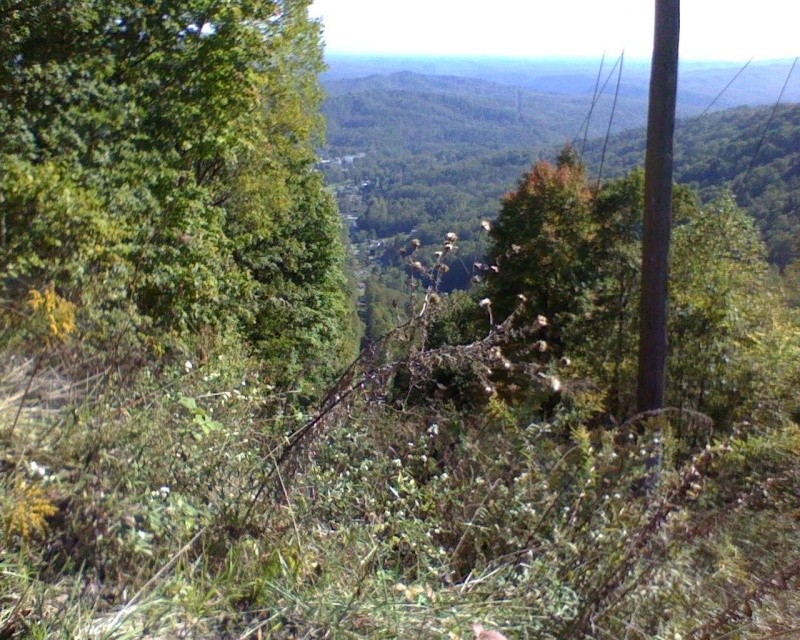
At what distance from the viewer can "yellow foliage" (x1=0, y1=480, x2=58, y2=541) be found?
2.33 meters

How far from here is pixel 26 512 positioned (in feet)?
7.73

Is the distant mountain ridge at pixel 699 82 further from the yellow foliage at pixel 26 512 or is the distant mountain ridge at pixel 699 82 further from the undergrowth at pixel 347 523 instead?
the yellow foliage at pixel 26 512

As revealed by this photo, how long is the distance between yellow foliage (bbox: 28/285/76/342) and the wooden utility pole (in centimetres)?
462

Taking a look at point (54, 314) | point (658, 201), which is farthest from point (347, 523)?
point (658, 201)

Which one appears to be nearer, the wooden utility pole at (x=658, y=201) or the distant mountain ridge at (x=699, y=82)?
the wooden utility pole at (x=658, y=201)

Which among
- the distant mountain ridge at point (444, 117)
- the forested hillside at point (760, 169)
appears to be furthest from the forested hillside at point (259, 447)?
the distant mountain ridge at point (444, 117)

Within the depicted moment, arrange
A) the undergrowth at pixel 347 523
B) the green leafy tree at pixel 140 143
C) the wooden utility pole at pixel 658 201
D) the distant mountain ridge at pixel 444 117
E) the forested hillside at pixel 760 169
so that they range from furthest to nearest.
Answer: the distant mountain ridge at pixel 444 117
the forested hillside at pixel 760 169
the green leafy tree at pixel 140 143
the wooden utility pole at pixel 658 201
the undergrowth at pixel 347 523

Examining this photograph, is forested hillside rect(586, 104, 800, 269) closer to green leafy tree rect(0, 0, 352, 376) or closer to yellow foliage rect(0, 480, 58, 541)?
green leafy tree rect(0, 0, 352, 376)

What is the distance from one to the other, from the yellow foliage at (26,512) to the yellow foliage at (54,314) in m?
1.57

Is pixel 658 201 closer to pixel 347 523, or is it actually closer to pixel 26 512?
pixel 347 523

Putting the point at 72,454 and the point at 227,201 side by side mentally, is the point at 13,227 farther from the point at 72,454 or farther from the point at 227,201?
the point at 227,201

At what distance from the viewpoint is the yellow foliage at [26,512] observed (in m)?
2.33

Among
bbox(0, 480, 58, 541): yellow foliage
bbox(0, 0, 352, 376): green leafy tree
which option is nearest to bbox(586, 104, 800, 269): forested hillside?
bbox(0, 0, 352, 376): green leafy tree

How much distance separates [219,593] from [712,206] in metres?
12.4
